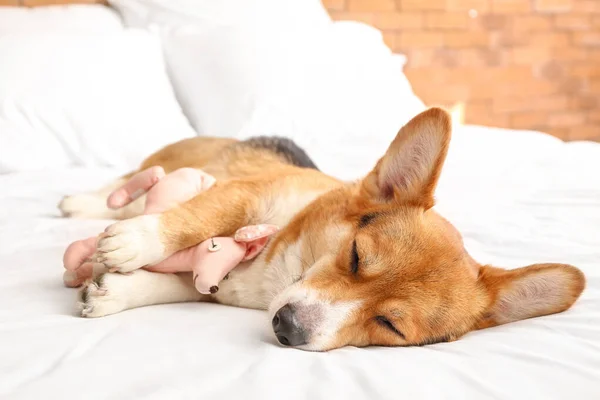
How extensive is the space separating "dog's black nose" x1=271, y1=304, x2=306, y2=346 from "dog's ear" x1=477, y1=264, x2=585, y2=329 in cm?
49

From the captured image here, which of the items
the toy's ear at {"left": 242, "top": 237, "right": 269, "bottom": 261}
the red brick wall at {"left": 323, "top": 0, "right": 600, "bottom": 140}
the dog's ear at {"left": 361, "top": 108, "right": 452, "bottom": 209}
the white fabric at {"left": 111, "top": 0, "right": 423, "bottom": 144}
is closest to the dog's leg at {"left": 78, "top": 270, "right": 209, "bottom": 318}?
the toy's ear at {"left": 242, "top": 237, "right": 269, "bottom": 261}

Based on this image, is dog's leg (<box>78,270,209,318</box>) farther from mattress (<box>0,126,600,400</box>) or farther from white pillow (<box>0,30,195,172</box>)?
white pillow (<box>0,30,195,172</box>)

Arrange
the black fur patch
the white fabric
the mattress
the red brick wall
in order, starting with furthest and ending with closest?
the red brick wall < the white fabric < the black fur patch < the mattress

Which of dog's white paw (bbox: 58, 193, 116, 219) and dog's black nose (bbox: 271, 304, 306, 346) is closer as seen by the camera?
dog's black nose (bbox: 271, 304, 306, 346)

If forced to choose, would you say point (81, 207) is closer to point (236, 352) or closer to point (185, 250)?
point (185, 250)

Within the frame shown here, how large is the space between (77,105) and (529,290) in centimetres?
237

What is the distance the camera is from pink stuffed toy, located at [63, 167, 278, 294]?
5.11ft

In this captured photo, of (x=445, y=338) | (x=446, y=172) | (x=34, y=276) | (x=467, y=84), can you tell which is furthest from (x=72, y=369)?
(x=467, y=84)

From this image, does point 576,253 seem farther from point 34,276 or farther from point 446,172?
point 34,276

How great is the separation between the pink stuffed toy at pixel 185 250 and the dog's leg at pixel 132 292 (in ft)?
0.18

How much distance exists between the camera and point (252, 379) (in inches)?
42.1

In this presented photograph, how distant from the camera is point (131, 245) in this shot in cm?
154

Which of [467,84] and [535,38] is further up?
[535,38]

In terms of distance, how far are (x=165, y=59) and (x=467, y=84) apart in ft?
9.92
